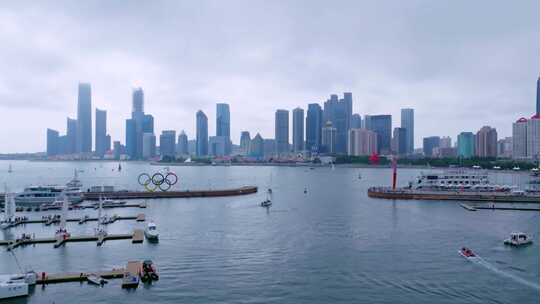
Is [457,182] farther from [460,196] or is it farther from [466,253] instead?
[466,253]

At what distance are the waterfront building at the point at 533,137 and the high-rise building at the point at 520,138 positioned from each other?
2.03m

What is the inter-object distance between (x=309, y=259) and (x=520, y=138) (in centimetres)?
16849

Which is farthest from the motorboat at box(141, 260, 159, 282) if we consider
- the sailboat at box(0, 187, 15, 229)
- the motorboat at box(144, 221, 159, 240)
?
the sailboat at box(0, 187, 15, 229)

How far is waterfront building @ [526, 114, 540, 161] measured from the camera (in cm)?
15875

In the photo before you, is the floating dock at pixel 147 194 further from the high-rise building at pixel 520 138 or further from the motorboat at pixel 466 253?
the high-rise building at pixel 520 138

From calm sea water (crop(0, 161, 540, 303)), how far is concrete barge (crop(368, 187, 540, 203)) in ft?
41.3

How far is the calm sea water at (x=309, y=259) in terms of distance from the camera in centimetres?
1791

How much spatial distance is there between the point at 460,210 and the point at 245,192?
26.8 meters

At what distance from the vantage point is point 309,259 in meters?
23.0

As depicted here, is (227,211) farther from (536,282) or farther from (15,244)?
(536,282)

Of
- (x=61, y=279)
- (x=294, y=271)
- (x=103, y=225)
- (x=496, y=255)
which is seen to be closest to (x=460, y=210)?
(x=496, y=255)

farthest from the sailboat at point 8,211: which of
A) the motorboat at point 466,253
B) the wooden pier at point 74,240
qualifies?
the motorboat at point 466,253

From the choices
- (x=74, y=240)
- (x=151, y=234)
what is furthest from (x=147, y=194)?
(x=151, y=234)

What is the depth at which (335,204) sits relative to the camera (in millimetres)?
46938
